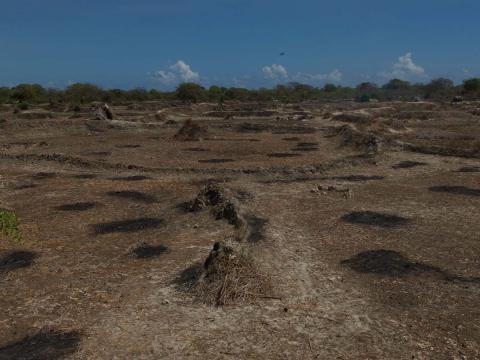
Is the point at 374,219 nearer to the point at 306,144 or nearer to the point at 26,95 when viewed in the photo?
the point at 306,144

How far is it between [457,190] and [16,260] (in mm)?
19136

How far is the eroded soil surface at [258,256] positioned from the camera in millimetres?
9438

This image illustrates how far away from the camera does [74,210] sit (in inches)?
746

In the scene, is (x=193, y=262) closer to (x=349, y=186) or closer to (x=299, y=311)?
(x=299, y=311)

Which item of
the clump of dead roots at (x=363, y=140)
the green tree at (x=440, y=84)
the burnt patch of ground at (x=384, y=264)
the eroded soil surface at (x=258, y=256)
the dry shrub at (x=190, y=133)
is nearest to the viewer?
the eroded soil surface at (x=258, y=256)

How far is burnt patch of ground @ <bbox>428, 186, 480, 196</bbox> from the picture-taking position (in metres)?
21.3

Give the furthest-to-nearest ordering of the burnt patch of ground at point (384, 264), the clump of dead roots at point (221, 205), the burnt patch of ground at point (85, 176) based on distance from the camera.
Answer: the burnt patch of ground at point (85, 176) < the clump of dead roots at point (221, 205) < the burnt patch of ground at point (384, 264)

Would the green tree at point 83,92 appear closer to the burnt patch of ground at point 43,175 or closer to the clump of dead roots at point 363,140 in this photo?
the clump of dead roots at point 363,140

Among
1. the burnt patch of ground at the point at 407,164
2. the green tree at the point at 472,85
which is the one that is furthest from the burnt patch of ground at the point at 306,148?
the green tree at the point at 472,85

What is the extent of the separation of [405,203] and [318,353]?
41.0 feet

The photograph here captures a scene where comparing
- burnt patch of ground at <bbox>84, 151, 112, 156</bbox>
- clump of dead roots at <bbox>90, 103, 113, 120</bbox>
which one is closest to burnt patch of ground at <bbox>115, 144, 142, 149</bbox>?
burnt patch of ground at <bbox>84, 151, 112, 156</bbox>

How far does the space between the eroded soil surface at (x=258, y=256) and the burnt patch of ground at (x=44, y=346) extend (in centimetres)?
4

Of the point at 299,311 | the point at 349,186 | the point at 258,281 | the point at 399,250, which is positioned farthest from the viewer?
the point at 349,186

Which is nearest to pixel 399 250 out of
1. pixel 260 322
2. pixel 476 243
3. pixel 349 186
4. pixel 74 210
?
pixel 476 243
